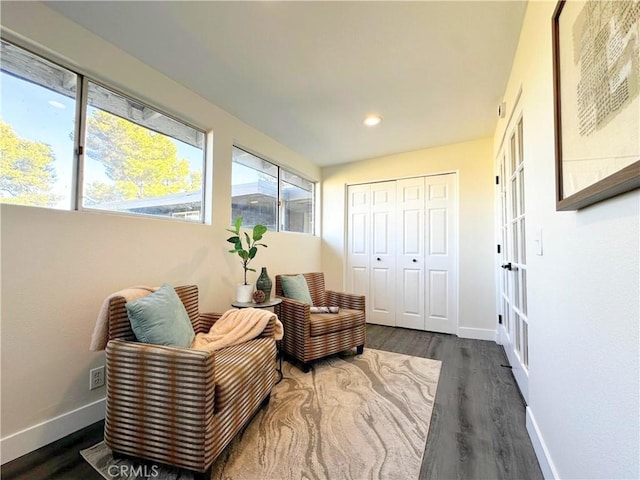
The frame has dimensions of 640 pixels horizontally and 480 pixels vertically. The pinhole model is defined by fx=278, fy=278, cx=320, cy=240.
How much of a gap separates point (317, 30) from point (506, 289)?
2.69 metres

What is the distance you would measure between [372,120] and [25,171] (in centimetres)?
270

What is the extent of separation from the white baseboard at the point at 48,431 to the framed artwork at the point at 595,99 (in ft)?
8.63

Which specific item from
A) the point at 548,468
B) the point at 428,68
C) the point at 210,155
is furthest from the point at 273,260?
the point at 548,468

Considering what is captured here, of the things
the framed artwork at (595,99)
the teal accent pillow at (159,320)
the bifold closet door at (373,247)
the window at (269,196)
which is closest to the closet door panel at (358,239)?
the bifold closet door at (373,247)

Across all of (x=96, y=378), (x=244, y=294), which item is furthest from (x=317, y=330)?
(x=96, y=378)

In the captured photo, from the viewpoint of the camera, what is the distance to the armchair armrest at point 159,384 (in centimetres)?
124

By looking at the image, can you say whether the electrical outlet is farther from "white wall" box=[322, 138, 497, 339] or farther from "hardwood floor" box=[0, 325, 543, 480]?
"white wall" box=[322, 138, 497, 339]

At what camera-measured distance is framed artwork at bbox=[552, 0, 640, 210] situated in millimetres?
636

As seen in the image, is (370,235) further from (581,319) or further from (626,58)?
(626,58)

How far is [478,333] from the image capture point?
332 centimetres

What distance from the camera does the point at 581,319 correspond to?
37.1 inches

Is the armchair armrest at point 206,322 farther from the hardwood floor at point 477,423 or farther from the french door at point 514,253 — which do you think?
the french door at point 514,253

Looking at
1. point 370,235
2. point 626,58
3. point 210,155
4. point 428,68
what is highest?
point 428,68

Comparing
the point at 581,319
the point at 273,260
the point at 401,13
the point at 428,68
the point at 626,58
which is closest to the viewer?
the point at 626,58
